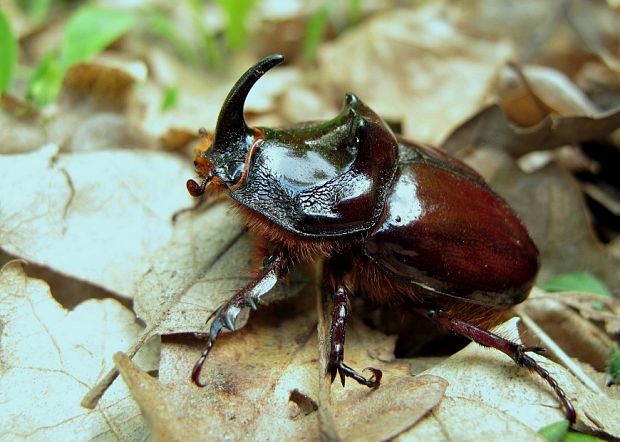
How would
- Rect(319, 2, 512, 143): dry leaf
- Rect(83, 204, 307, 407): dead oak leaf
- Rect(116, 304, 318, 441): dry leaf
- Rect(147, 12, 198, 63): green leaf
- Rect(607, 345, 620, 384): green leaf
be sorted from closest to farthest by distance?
Rect(116, 304, 318, 441): dry leaf < Rect(83, 204, 307, 407): dead oak leaf < Rect(607, 345, 620, 384): green leaf < Rect(319, 2, 512, 143): dry leaf < Rect(147, 12, 198, 63): green leaf

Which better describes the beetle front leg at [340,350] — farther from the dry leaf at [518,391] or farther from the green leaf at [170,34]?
the green leaf at [170,34]

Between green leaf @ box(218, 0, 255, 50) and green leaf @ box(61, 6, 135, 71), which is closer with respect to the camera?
green leaf @ box(61, 6, 135, 71)

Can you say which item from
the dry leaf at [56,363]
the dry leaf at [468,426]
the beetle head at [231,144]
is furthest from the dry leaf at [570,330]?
the dry leaf at [56,363]

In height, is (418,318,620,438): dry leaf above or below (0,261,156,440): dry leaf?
above

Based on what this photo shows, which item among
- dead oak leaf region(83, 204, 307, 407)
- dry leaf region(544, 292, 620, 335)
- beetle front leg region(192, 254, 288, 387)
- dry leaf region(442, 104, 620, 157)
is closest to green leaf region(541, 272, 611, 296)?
dry leaf region(544, 292, 620, 335)

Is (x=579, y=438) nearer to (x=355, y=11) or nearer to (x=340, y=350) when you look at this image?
(x=340, y=350)

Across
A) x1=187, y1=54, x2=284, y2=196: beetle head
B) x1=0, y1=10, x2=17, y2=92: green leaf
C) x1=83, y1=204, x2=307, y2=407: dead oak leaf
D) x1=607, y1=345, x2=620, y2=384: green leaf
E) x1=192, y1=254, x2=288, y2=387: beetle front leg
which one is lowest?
x1=607, y1=345, x2=620, y2=384: green leaf

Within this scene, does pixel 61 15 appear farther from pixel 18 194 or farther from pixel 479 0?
pixel 479 0

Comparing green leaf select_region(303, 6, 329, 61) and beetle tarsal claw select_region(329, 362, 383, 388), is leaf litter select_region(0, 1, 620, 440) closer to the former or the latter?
beetle tarsal claw select_region(329, 362, 383, 388)
